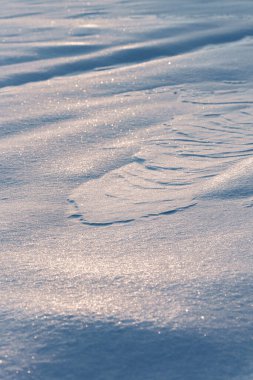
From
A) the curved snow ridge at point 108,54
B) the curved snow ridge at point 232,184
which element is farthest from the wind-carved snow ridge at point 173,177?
the curved snow ridge at point 108,54

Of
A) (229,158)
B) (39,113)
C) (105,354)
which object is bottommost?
(105,354)

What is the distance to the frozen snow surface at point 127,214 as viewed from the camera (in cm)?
118

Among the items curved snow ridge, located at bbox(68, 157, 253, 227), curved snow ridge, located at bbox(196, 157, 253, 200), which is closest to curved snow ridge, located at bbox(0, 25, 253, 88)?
curved snow ridge, located at bbox(68, 157, 253, 227)

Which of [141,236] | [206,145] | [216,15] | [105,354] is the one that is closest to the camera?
[105,354]

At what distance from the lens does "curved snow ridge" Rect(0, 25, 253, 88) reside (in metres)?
3.25

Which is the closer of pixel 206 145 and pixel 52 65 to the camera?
pixel 206 145

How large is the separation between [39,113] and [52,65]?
831 mm

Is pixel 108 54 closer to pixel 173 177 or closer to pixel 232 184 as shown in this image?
pixel 173 177

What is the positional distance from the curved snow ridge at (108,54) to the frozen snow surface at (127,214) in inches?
0.7

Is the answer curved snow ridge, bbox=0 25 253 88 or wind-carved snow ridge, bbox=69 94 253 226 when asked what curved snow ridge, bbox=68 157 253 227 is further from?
curved snow ridge, bbox=0 25 253 88

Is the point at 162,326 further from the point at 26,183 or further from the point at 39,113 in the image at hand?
the point at 39,113

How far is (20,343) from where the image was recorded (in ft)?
3.93

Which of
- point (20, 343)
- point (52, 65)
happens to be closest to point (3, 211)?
point (20, 343)

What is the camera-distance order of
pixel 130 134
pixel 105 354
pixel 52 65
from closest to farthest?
pixel 105 354 → pixel 130 134 → pixel 52 65
